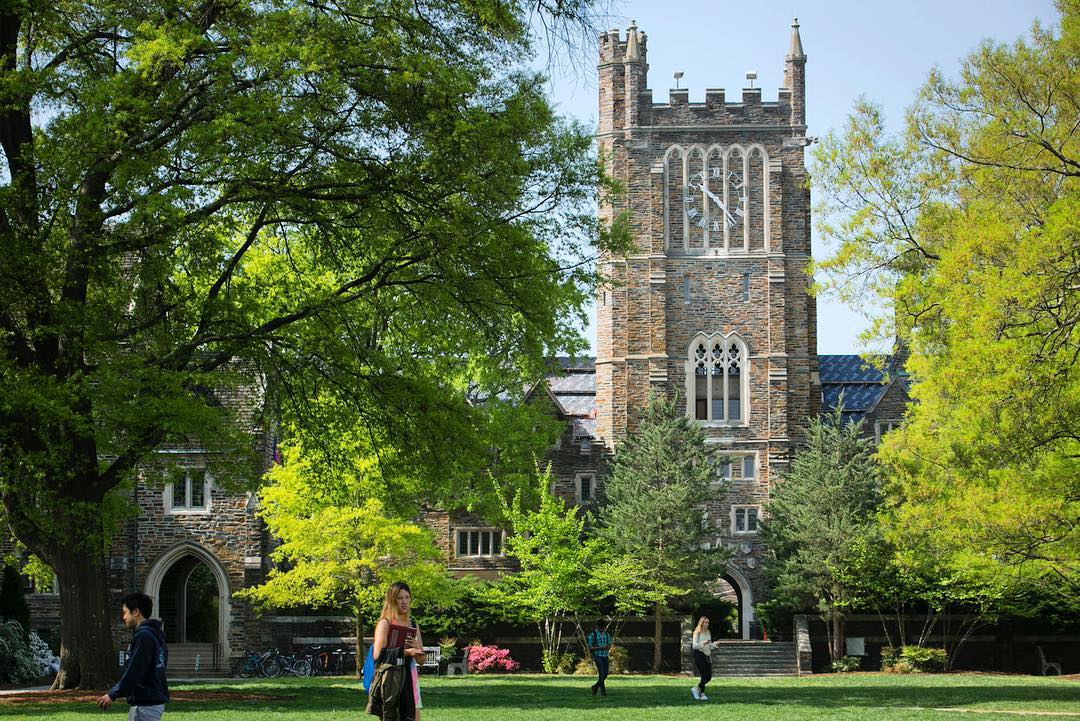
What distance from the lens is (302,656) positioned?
39844 millimetres

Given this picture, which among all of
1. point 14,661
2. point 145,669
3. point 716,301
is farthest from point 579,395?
point 145,669

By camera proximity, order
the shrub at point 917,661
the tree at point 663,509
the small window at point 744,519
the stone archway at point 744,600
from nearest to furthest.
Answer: the shrub at point 917,661 < the tree at point 663,509 < the stone archway at point 744,600 < the small window at point 744,519

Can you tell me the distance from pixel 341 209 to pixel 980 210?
991 cm

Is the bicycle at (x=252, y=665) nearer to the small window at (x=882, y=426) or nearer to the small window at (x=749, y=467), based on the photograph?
the small window at (x=749, y=467)

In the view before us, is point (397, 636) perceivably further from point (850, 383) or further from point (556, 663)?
point (850, 383)

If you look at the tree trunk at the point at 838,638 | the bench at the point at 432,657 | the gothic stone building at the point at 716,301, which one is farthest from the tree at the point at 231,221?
the gothic stone building at the point at 716,301

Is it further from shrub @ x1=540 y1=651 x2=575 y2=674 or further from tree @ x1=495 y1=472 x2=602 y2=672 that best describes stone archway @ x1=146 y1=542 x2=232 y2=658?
shrub @ x1=540 y1=651 x2=575 y2=674

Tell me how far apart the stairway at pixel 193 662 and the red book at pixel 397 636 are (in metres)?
29.5

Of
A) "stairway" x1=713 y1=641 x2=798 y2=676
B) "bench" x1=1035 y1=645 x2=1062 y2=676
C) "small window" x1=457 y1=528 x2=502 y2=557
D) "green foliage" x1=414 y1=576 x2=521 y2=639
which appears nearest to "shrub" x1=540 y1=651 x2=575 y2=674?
"green foliage" x1=414 y1=576 x2=521 y2=639

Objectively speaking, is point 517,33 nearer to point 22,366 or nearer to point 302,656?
point 22,366

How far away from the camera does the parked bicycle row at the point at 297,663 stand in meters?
38.4

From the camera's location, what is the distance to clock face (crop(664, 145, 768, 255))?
51.6 m

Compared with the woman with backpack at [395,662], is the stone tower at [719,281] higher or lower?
higher

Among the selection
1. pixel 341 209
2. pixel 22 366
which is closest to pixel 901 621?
pixel 341 209
